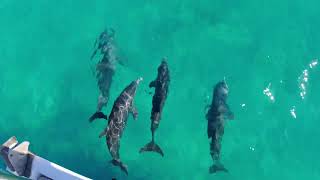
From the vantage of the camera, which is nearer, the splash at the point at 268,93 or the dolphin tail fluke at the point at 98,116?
the dolphin tail fluke at the point at 98,116

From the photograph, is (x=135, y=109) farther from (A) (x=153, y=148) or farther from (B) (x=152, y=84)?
(A) (x=153, y=148)

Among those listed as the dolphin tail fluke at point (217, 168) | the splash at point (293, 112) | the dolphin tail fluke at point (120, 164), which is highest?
the splash at point (293, 112)

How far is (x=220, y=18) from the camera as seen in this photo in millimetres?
21781

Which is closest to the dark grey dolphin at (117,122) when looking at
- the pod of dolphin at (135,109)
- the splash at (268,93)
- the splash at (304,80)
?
the pod of dolphin at (135,109)

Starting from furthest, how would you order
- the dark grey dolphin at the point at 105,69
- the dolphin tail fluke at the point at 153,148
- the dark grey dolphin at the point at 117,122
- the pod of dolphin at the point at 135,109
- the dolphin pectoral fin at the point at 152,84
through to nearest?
the dark grey dolphin at the point at 105,69
the dolphin pectoral fin at the point at 152,84
the dolphin tail fluke at the point at 153,148
the pod of dolphin at the point at 135,109
the dark grey dolphin at the point at 117,122

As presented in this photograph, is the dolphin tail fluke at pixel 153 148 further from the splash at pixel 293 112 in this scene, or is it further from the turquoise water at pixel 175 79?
the splash at pixel 293 112

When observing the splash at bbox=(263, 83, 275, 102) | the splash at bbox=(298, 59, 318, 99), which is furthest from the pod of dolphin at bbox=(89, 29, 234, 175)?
the splash at bbox=(298, 59, 318, 99)

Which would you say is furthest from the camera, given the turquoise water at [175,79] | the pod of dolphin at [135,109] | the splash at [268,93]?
the splash at [268,93]

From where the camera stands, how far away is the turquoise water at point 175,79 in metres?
19.5

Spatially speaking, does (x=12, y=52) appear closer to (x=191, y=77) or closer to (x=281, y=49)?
(x=191, y=77)

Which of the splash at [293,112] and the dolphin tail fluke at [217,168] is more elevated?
the splash at [293,112]

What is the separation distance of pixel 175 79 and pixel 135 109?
8.09ft

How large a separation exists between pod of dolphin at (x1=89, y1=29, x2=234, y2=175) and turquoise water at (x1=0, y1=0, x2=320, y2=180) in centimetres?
57

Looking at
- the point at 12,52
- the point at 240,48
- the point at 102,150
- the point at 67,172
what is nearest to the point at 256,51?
the point at 240,48
